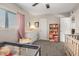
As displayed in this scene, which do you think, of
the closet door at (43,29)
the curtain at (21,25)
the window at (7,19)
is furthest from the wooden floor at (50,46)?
the window at (7,19)

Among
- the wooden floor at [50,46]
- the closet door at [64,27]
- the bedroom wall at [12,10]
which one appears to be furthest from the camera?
the closet door at [64,27]

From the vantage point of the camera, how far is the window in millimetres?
1628

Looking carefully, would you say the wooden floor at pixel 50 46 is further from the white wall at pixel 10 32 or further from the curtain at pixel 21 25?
the white wall at pixel 10 32

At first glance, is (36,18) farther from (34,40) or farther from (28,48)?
(28,48)

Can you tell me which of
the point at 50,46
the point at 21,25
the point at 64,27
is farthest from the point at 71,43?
the point at 21,25

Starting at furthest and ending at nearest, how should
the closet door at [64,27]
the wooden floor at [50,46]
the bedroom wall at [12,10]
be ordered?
the closet door at [64,27] < the wooden floor at [50,46] < the bedroom wall at [12,10]

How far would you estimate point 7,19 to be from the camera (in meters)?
1.71

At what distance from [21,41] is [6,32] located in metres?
0.29

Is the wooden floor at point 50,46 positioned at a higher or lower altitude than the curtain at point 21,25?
lower

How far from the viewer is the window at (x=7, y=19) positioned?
1628 millimetres

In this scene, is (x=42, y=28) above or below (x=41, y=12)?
below

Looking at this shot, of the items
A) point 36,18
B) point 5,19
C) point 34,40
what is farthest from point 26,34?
point 5,19

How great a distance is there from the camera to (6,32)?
1662 mm

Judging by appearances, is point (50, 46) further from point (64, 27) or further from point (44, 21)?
point (64, 27)
